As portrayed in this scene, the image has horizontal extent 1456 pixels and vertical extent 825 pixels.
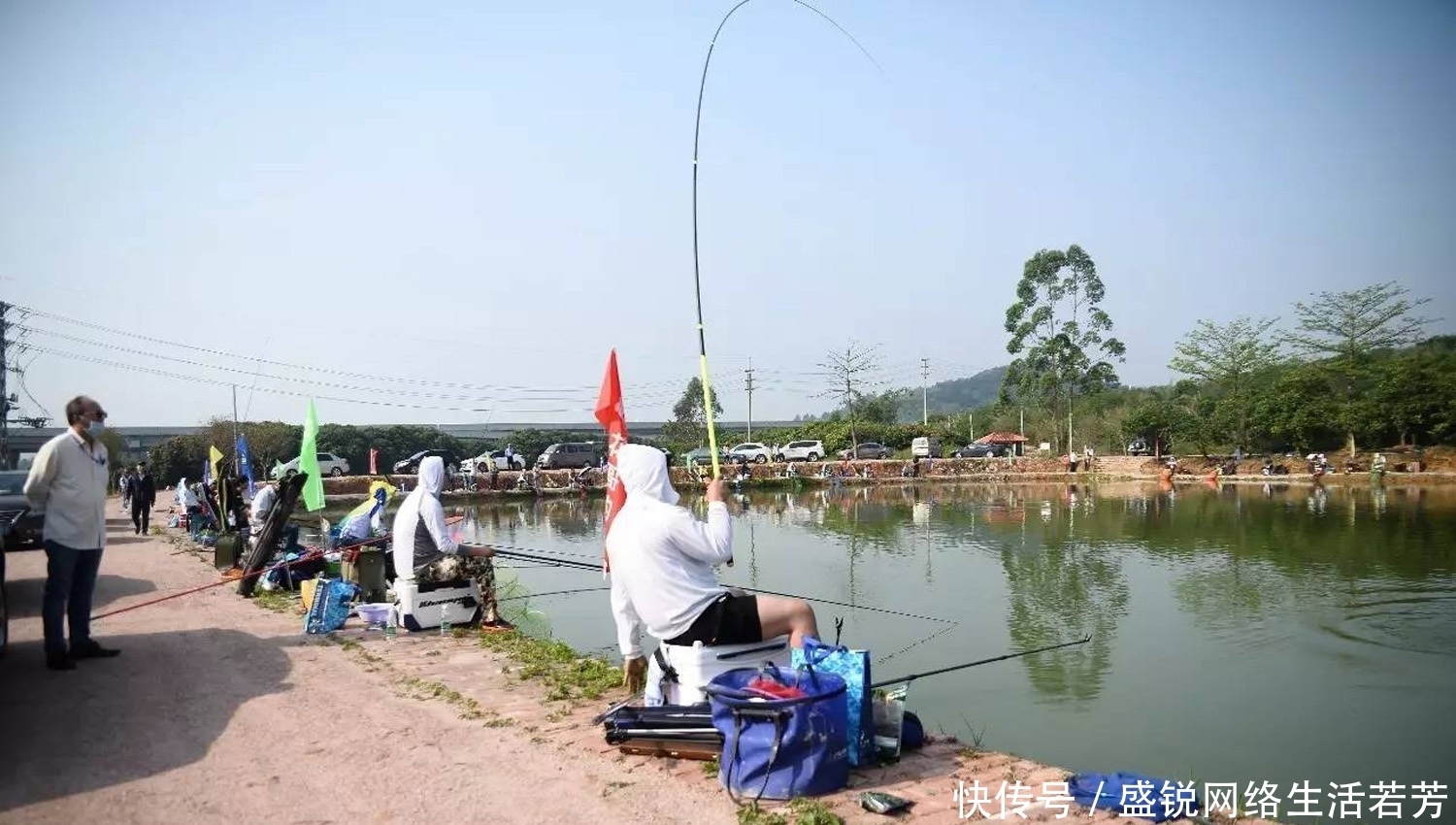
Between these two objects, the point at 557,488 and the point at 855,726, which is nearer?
the point at 855,726

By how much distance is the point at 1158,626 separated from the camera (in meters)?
9.33

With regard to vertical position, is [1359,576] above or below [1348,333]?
below

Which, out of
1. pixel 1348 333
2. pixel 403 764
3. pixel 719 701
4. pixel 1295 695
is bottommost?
pixel 1295 695

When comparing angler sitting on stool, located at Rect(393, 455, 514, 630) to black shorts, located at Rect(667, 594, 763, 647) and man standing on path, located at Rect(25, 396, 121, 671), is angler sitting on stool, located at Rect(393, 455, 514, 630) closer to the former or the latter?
man standing on path, located at Rect(25, 396, 121, 671)

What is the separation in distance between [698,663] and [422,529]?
360 centimetres

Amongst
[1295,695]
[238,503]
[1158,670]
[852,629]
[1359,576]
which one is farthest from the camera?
[238,503]

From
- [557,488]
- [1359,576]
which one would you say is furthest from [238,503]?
[557,488]

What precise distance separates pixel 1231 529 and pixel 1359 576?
21.3ft

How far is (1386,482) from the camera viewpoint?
30156 millimetres

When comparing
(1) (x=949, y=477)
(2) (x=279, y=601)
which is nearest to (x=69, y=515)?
(2) (x=279, y=601)

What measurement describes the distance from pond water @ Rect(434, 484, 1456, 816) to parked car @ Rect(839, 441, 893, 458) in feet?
86.5

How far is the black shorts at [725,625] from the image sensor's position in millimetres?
4367

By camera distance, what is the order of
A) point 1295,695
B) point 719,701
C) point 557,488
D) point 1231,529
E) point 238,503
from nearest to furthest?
point 719,701
point 1295,695
point 238,503
point 1231,529
point 557,488

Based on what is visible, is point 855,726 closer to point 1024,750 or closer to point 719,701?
point 719,701
